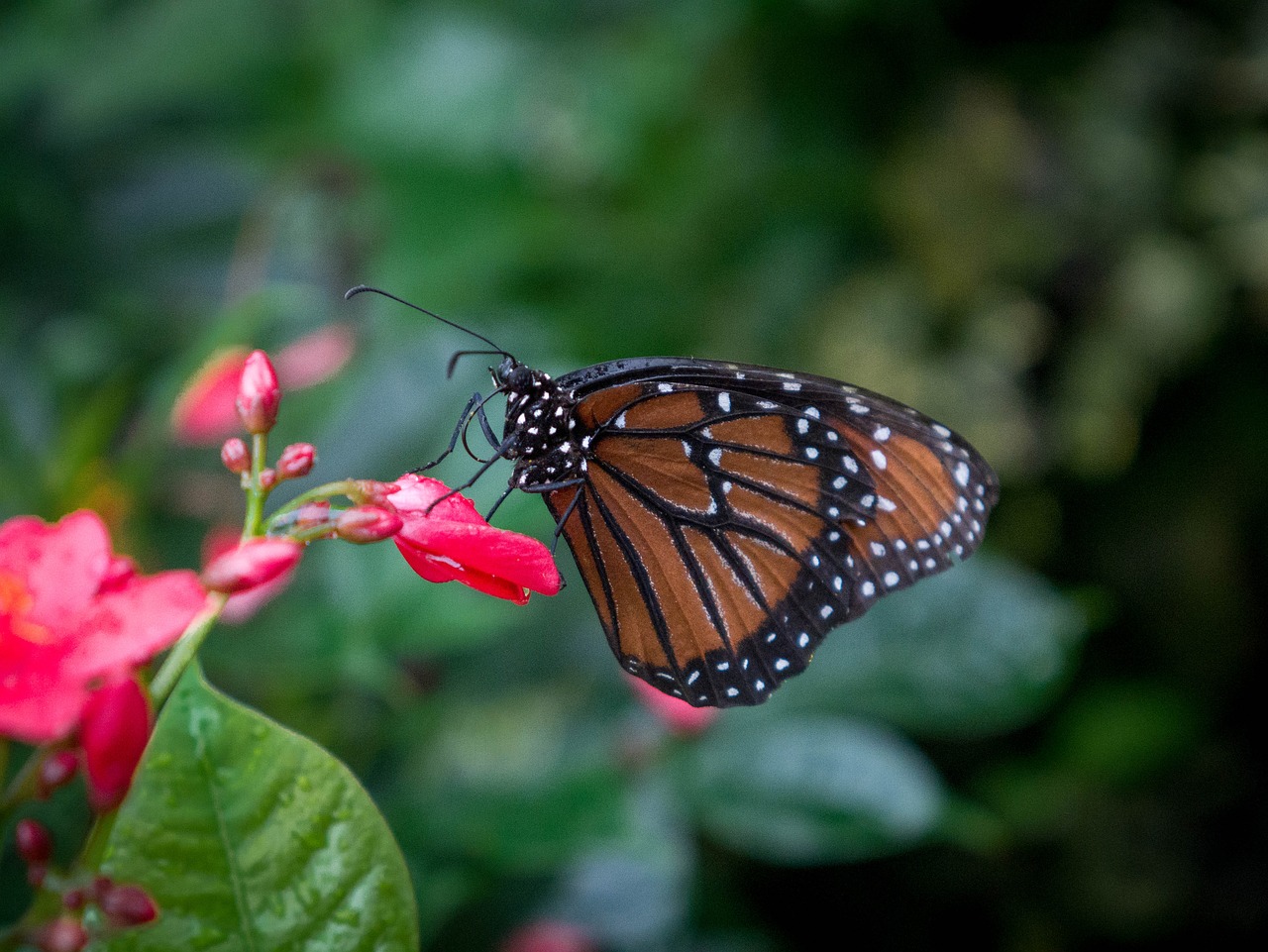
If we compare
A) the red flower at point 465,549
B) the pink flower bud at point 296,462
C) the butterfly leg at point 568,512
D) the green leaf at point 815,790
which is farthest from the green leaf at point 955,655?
the pink flower bud at point 296,462

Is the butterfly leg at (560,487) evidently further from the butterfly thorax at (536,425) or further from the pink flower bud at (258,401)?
the pink flower bud at (258,401)

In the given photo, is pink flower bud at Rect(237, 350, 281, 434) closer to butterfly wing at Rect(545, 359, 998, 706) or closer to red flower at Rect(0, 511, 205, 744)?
red flower at Rect(0, 511, 205, 744)

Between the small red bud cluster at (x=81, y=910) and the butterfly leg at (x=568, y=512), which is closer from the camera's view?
the small red bud cluster at (x=81, y=910)

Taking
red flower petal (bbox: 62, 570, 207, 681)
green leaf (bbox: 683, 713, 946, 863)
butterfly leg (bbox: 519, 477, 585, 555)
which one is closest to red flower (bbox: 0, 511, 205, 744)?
red flower petal (bbox: 62, 570, 207, 681)

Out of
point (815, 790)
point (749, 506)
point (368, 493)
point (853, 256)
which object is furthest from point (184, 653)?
point (853, 256)

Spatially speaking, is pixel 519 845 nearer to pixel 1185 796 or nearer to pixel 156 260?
pixel 156 260

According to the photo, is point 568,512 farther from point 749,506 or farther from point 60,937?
point 60,937
